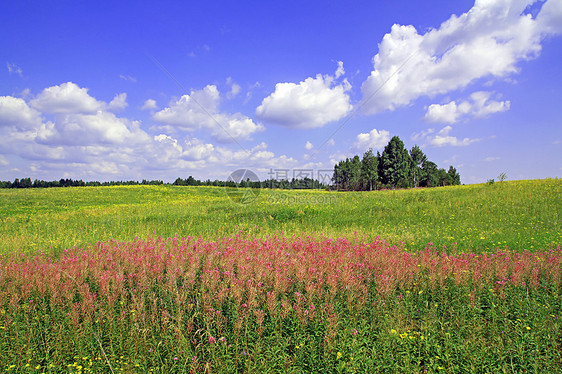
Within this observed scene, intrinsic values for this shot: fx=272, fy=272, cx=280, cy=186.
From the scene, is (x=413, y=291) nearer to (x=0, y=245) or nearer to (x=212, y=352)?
(x=212, y=352)

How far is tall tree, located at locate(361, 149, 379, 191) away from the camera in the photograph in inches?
2664

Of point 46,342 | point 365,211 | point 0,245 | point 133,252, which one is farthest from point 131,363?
point 365,211

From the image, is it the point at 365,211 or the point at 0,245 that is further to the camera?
the point at 365,211

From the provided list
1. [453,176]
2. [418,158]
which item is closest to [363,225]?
[418,158]

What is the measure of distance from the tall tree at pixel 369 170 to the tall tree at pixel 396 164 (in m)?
5.03

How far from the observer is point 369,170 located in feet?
225

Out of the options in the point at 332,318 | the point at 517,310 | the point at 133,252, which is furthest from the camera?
the point at 133,252

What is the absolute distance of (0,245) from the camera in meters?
9.80

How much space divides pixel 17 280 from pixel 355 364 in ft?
19.8

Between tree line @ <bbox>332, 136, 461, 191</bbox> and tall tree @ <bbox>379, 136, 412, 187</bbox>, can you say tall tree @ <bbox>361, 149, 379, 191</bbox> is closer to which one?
tree line @ <bbox>332, 136, 461, 191</bbox>

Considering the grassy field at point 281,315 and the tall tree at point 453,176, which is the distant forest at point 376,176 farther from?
the grassy field at point 281,315

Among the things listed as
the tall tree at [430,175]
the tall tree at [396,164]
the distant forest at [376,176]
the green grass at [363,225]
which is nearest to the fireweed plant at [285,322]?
the green grass at [363,225]

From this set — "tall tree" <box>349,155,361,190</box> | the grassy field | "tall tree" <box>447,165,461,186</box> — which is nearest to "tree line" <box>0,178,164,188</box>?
"tall tree" <box>349,155,361,190</box>

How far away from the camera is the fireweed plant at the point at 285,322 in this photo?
11.0 ft
